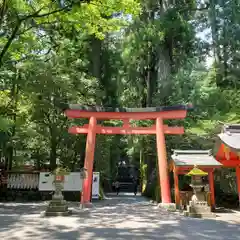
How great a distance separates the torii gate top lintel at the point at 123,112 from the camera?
12.8 metres

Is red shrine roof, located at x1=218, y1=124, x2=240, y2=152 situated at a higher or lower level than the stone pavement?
higher

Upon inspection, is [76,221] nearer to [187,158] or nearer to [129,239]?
[129,239]

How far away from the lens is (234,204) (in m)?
13.0

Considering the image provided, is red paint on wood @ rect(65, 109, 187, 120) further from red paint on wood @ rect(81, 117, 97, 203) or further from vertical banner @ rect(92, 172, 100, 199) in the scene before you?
vertical banner @ rect(92, 172, 100, 199)

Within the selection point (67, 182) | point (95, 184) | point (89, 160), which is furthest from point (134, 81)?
point (89, 160)

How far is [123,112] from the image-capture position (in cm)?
1330

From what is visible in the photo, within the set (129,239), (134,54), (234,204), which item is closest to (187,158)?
(234,204)

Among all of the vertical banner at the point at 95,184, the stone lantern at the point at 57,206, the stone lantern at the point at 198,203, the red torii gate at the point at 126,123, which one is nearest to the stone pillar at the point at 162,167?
the red torii gate at the point at 126,123

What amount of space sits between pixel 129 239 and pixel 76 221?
2.75 metres

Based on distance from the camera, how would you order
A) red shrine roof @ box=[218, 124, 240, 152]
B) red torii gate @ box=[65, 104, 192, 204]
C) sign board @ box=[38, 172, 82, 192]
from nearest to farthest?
1. red shrine roof @ box=[218, 124, 240, 152]
2. red torii gate @ box=[65, 104, 192, 204]
3. sign board @ box=[38, 172, 82, 192]

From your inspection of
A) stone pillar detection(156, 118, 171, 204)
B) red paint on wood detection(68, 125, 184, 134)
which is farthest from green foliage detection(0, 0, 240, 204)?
red paint on wood detection(68, 125, 184, 134)

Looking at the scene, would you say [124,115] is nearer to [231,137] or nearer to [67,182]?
[67,182]

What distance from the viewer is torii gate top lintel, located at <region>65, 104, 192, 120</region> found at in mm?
12797

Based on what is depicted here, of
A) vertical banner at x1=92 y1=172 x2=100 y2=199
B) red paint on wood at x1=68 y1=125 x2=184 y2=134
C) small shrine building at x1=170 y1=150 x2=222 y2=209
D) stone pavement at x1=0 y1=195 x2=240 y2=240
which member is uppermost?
red paint on wood at x1=68 y1=125 x2=184 y2=134
